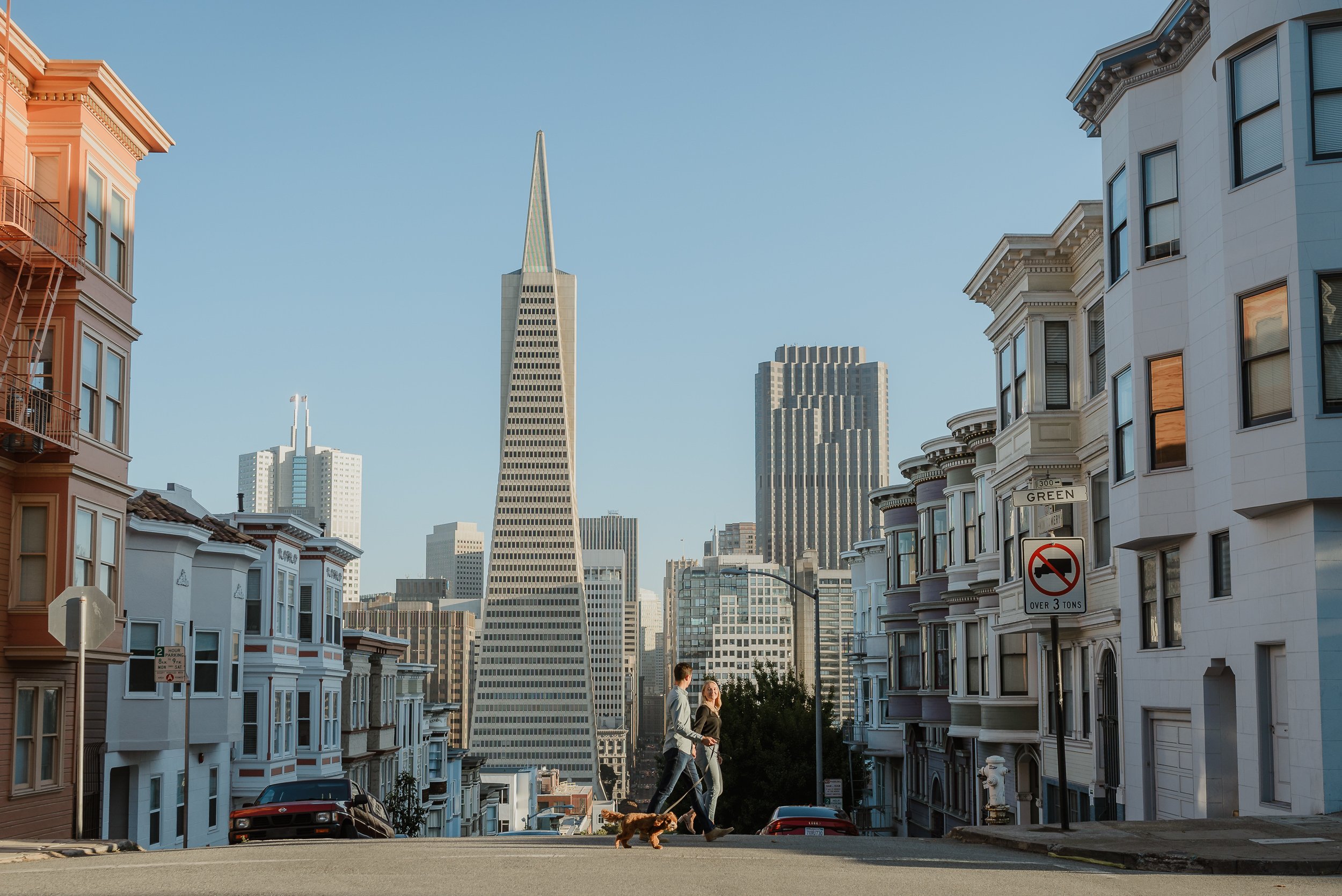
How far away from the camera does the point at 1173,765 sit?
23.0 metres

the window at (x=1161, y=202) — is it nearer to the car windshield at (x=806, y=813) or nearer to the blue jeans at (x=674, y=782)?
the car windshield at (x=806, y=813)

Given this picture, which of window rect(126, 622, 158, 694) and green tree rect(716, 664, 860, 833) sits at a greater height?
window rect(126, 622, 158, 694)

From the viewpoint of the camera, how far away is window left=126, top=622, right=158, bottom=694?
115 feet

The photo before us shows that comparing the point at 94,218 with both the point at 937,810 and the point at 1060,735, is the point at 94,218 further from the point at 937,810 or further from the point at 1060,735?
the point at 937,810

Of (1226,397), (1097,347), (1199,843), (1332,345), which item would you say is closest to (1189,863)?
(1199,843)

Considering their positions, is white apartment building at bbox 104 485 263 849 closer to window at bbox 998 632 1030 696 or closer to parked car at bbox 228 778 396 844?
parked car at bbox 228 778 396 844

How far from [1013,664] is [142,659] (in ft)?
68.5

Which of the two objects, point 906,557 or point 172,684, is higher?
point 906,557

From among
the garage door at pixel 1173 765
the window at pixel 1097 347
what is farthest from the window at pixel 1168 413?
the window at pixel 1097 347

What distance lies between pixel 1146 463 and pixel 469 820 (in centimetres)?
6881

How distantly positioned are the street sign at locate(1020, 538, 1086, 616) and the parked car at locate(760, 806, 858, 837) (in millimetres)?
9260

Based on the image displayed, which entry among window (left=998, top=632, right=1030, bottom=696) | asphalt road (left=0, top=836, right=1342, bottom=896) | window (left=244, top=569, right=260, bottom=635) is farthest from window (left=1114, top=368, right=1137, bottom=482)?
window (left=244, top=569, right=260, bottom=635)

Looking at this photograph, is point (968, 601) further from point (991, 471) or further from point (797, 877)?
point (797, 877)

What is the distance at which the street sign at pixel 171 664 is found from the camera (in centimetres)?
2420
